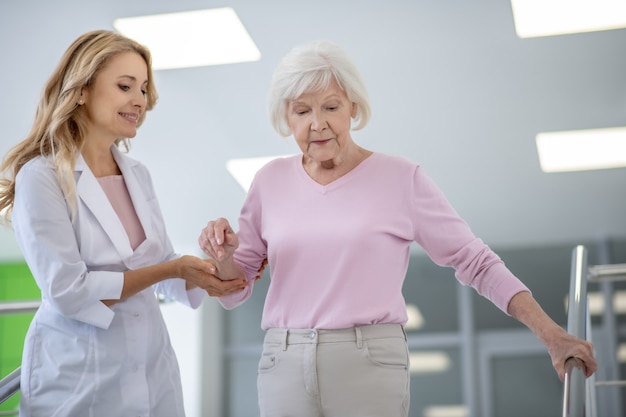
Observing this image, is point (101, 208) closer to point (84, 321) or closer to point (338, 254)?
point (84, 321)

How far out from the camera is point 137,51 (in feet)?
8.56

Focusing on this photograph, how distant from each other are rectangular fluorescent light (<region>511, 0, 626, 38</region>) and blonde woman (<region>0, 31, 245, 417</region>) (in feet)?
10.7

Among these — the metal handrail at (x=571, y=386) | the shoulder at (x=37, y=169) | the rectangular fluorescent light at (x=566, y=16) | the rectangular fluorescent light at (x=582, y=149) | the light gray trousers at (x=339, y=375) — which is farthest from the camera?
the rectangular fluorescent light at (x=582, y=149)

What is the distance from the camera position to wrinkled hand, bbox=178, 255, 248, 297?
7.67 ft

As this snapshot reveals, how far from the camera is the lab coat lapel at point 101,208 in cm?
235

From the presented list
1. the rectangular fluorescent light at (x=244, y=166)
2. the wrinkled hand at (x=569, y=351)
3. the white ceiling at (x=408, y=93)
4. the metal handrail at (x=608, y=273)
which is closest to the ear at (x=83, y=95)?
the wrinkled hand at (x=569, y=351)

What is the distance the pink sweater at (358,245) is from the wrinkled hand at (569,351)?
0.19 meters

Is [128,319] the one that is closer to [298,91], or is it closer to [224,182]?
[298,91]

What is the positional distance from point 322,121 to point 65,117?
2.42 ft

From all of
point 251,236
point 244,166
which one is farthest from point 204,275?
point 244,166

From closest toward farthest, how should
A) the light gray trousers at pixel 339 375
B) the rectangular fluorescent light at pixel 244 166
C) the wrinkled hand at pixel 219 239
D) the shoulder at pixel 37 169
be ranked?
the light gray trousers at pixel 339 375 < the wrinkled hand at pixel 219 239 < the shoulder at pixel 37 169 < the rectangular fluorescent light at pixel 244 166

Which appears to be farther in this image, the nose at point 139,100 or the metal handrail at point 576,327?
the nose at point 139,100

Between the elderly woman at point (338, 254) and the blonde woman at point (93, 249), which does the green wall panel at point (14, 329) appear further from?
the elderly woman at point (338, 254)

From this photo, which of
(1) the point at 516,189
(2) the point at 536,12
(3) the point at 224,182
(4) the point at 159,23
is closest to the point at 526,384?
(1) the point at 516,189
